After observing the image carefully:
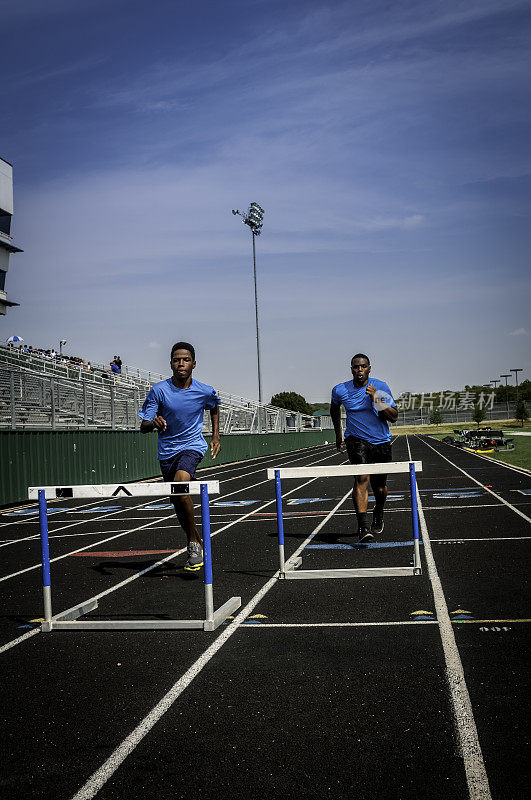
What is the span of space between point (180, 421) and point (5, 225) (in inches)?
1360

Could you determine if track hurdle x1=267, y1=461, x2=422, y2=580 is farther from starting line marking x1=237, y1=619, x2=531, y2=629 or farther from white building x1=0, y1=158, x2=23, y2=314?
white building x1=0, y1=158, x2=23, y2=314

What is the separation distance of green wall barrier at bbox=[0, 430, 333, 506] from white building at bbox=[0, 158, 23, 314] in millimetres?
16317

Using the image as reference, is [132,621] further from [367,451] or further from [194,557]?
[367,451]

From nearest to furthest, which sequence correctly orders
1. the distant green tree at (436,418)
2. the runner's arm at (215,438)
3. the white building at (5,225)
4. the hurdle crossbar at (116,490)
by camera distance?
the hurdle crossbar at (116,490), the runner's arm at (215,438), the white building at (5,225), the distant green tree at (436,418)

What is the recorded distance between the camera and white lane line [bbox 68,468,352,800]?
319 cm

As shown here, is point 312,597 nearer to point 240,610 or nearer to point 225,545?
point 240,610

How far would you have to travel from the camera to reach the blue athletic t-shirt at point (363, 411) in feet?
29.4

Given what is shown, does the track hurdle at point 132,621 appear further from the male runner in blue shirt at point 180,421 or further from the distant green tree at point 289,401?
the distant green tree at point 289,401

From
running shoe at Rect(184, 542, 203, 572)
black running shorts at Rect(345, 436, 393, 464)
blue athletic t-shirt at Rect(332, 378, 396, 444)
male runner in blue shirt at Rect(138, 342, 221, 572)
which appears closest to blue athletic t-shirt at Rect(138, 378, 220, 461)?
male runner in blue shirt at Rect(138, 342, 221, 572)

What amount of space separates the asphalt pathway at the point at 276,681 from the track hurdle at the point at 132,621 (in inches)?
3.4

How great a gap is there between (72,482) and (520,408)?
8609 centimetres

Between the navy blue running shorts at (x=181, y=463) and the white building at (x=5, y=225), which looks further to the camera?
the white building at (x=5, y=225)

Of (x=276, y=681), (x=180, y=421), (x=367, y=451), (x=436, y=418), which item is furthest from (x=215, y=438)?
(x=436, y=418)

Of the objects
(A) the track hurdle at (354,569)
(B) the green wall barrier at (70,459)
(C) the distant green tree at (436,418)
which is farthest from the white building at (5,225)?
(C) the distant green tree at (436,418)
